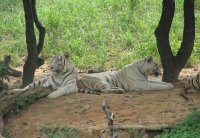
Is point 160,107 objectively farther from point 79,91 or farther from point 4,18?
point 4,18

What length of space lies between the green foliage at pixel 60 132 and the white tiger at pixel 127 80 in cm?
166

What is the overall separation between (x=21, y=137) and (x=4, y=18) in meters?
9.17

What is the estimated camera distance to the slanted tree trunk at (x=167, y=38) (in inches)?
342

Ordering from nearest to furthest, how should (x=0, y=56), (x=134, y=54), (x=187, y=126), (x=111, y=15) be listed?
(x=187, y=126) < (x=134, y=54) < (x=0, y=56) < (x=111, y=15)

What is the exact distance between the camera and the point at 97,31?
13781 millimetres

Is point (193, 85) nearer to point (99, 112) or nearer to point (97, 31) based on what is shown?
point (99, 112)

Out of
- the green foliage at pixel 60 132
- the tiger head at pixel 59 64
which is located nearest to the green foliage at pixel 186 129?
the green foliage at pixel 60 132

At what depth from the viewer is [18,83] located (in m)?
10.3

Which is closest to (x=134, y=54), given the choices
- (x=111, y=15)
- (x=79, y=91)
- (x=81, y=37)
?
(x=81, y=37)

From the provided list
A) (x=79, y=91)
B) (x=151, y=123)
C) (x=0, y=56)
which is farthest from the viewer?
(x=0, y=56)

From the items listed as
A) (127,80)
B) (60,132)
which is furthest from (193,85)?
(60,132)

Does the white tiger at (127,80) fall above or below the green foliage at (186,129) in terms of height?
above

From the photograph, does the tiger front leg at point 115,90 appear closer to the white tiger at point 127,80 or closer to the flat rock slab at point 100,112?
the white tiger at point 127,80

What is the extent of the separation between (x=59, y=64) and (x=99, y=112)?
59.9 inches
